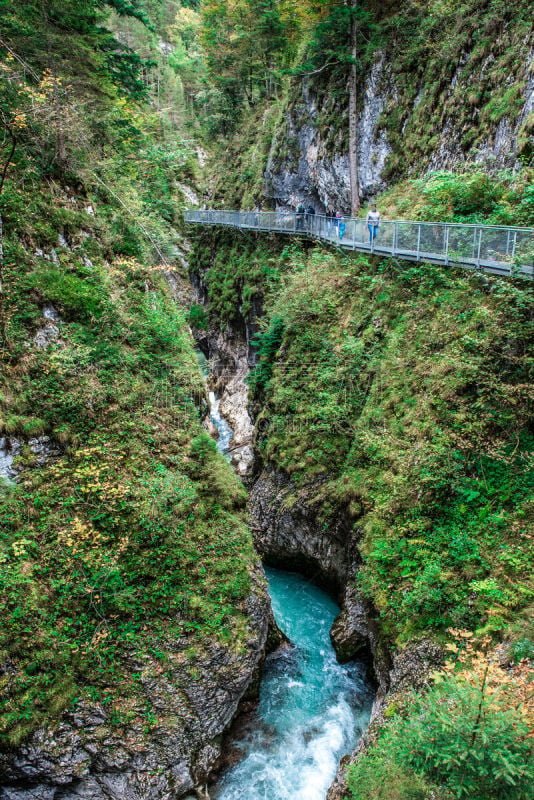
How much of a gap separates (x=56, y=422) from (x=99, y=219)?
301 inches

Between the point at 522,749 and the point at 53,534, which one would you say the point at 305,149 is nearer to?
the point at 53,534

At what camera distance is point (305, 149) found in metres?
23.9

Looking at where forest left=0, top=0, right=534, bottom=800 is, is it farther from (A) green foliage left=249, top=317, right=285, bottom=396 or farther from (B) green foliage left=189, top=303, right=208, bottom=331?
(B) green foliage left=189, top=303, right=208, bottom=331

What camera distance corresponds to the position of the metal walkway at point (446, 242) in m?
9.56

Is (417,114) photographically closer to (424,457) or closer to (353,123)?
(353,123)

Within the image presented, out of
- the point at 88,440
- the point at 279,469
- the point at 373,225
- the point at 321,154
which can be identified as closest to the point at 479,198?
the point at 373,225

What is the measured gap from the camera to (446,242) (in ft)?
38.9

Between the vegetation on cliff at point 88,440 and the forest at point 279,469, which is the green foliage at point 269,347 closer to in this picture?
the forest at point 279,469

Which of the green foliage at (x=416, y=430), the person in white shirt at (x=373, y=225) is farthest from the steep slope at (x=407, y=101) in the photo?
the green foliage at (x=416, y=430)

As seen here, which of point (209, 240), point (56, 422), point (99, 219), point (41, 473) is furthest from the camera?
point (209, 240)

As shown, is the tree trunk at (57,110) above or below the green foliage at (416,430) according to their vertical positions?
above

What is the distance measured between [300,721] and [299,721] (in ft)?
0.08

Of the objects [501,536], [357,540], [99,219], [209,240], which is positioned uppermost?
[209,240]

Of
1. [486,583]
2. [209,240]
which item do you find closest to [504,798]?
[486,583]
